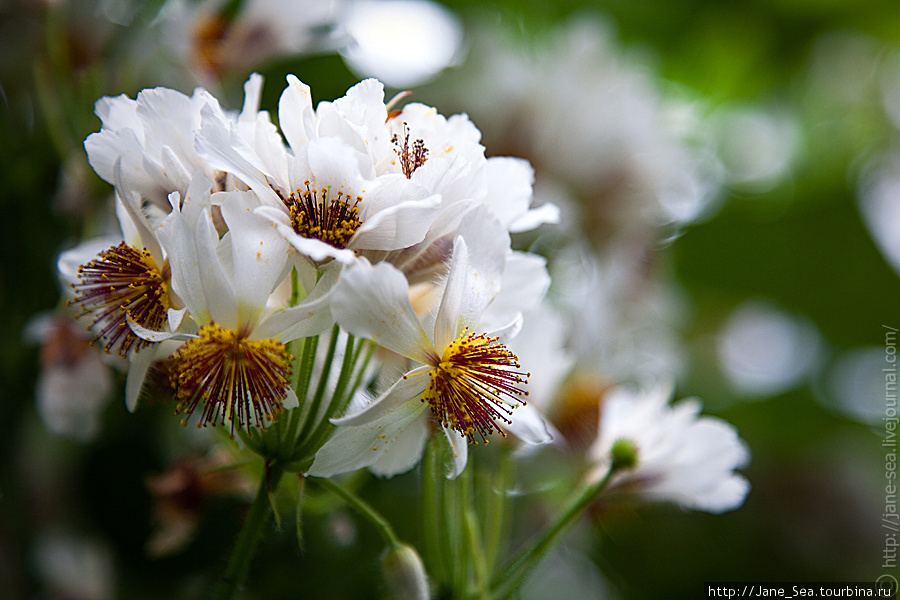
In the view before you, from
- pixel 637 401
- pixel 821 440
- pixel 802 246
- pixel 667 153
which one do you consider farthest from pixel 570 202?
pixel 821 440

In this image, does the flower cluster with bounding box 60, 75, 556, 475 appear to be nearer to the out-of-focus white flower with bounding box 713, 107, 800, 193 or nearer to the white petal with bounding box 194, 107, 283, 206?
the white petal with bounding box 194, 107, 283, 206

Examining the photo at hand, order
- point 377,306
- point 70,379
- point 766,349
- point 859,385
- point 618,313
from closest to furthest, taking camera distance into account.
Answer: point 377,306, point 70,379, point 618,313, point 859,385, point 766,349

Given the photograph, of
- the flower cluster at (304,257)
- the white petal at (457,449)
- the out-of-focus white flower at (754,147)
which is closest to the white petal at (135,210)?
the flower cluster at (304,257)

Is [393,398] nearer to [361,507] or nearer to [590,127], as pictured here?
[361,507]

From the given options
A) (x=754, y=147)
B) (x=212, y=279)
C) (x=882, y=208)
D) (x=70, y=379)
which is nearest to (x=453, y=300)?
(x=212, y=279)

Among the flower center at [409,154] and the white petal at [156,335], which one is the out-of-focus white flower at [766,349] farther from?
the white petal at [156,335]

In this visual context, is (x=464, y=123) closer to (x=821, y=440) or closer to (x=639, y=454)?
(x=639, y=454)
